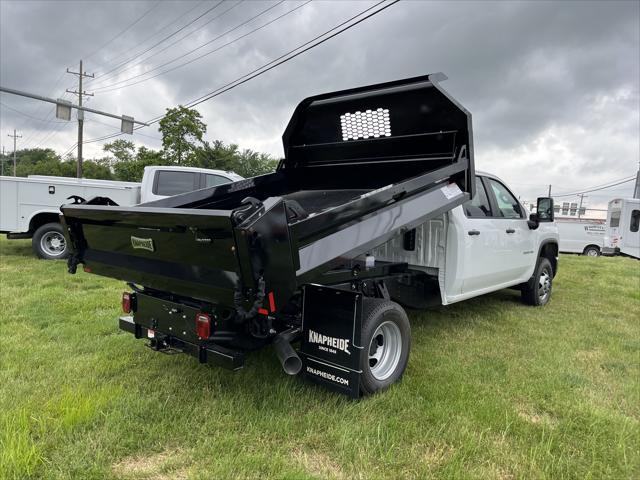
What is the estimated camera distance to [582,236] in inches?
800

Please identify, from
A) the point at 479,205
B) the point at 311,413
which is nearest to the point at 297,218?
the point at 311,413

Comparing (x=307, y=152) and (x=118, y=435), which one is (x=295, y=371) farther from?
(x=307, y=152)

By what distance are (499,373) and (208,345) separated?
2567 mm

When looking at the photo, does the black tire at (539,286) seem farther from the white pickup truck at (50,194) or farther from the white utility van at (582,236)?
the white utility van at (582,236)

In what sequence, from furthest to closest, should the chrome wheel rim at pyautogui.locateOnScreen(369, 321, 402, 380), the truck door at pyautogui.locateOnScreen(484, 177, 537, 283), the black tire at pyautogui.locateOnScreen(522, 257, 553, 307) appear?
the black tire at pyautogui.locateOnScreen(522, 257, 553, 307) → the truck door at pyautogui.locateOnScreen(484, 177, 537, 283) → the chrome wheel rim at pyautogui.locateOnScreen(369, 321, 402, 380)

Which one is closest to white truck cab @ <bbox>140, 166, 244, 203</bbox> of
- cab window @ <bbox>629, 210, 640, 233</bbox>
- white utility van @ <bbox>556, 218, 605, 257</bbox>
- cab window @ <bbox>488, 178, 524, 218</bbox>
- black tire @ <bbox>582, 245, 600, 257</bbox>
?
cab window @ <bbox>488, 178, 524, 218</bbox>

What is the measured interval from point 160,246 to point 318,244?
3.51ft

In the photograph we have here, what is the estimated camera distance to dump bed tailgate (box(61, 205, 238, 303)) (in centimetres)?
256

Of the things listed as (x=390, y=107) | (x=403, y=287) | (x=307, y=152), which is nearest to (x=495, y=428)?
(x=403, y=287)

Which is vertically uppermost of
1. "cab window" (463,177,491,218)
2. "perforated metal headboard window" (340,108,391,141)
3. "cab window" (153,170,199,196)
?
"perforated metal headboard window" (340,108,391,141)

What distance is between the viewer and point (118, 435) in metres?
2.74

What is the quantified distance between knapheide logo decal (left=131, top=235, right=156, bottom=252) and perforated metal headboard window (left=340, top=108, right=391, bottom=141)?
101 inches

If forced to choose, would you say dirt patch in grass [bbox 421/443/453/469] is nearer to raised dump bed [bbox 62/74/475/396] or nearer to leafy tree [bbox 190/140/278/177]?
raised dump bed [bbox 62/74/475/396]

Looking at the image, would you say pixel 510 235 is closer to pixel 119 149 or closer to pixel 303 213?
pixel 303 213
